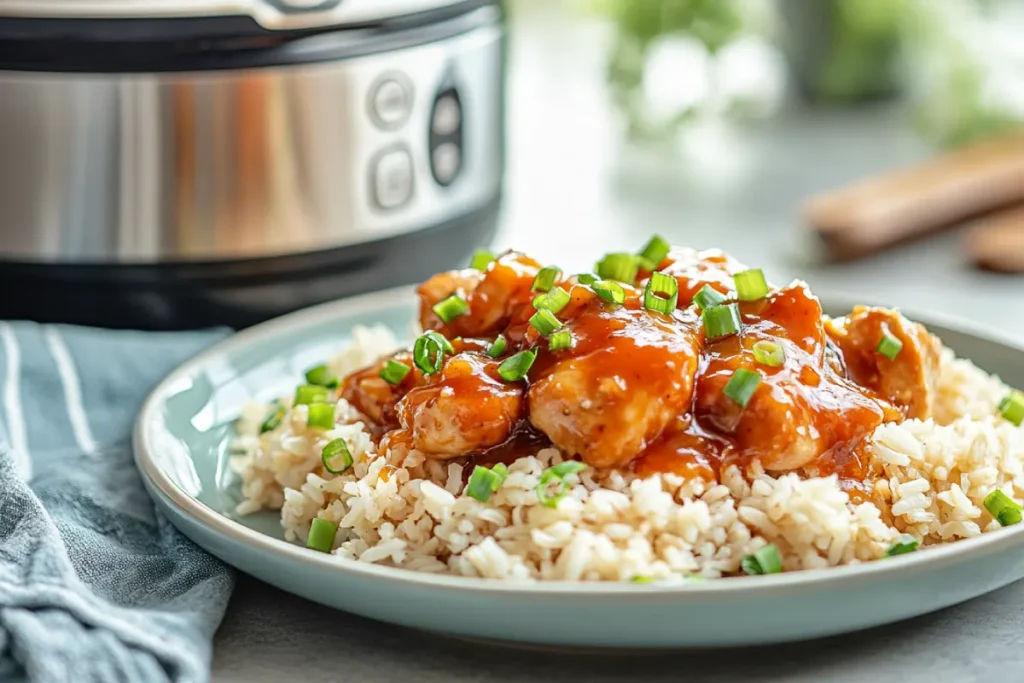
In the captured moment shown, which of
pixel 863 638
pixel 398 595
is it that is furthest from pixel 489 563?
pixel 863 638

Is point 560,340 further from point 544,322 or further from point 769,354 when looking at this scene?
point 769,354

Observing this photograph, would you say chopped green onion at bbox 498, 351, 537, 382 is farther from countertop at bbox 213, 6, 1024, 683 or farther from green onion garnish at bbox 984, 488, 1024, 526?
green onion garnish at bbox 984, 488, 1024, 526

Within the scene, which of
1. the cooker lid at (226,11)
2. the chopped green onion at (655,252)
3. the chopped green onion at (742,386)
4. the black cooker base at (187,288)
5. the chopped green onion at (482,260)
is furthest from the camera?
the black cooker base at (187,288)

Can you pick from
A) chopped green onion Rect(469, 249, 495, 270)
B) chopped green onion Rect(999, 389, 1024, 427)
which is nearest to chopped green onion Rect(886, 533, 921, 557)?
chopped green onion Rect(999, 389, 1024, 427)

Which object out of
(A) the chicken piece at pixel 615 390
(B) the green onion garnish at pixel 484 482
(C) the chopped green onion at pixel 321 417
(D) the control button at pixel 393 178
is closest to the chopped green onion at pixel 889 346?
(A) the chicken piece at pixel 615 390

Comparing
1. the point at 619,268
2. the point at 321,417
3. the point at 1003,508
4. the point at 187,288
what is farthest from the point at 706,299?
the point at 187,288

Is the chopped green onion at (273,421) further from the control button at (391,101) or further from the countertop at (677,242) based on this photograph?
the control button at (391,101)

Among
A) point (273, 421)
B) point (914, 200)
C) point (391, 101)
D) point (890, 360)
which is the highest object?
point (391, 101)

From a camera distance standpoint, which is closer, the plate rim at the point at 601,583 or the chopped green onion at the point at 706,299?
the plate rim at the point at 601,583
